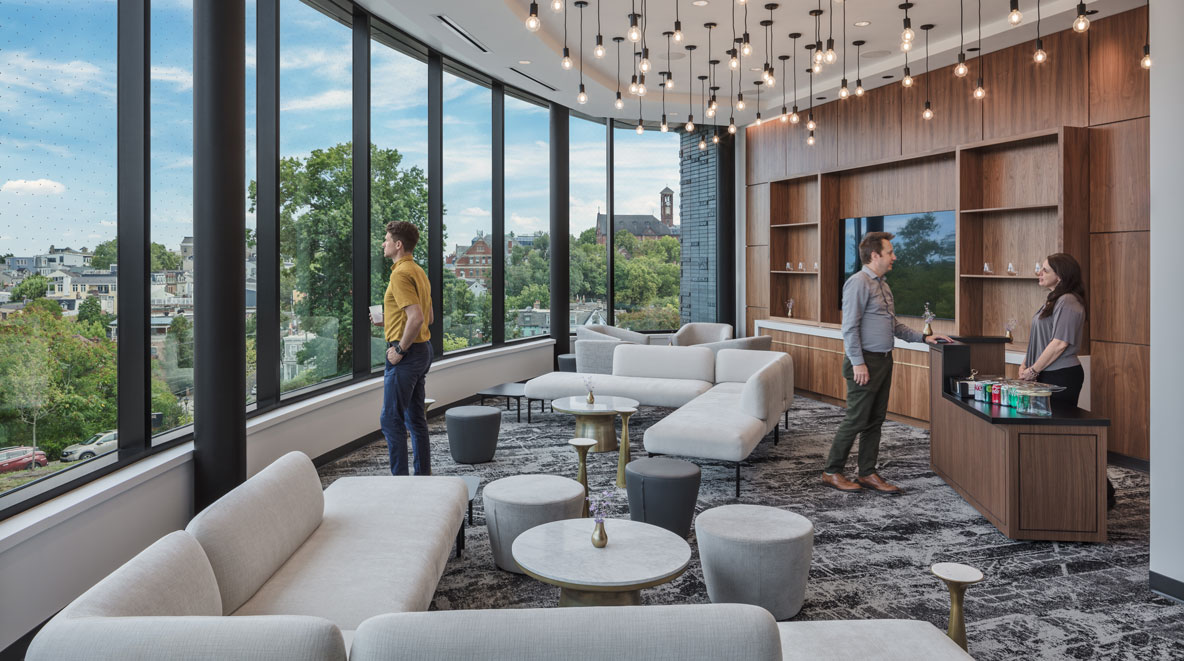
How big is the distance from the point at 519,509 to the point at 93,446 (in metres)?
2.06

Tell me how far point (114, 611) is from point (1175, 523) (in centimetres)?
407

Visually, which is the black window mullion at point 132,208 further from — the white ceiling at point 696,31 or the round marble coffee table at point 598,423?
the round marble coffee table at point 598,423

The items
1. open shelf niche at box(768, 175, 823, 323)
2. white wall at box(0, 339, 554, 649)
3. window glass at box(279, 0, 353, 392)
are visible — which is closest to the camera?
white wall at box(0, 339, 554, 649)

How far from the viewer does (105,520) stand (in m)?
3.46

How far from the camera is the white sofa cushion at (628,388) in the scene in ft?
23.4

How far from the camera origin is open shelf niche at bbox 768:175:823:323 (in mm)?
9930

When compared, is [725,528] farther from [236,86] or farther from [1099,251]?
[1099,251]

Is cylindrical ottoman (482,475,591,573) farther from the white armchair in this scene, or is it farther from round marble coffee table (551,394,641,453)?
the white armchair

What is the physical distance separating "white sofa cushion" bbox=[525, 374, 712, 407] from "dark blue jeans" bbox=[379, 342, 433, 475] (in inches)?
91.4

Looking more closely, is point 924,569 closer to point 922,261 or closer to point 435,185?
point 922,261

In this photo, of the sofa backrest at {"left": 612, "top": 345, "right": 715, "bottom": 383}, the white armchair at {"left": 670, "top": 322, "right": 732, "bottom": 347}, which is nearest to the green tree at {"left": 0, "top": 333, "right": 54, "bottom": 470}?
the sofa backrest at {"left": 612, "top": 345, "right": 715, "bottom": 383}

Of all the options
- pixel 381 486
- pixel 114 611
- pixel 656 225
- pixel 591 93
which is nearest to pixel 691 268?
pixel 656 225

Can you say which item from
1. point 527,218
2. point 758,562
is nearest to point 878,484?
point 758,562

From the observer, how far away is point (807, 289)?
33.2ft
